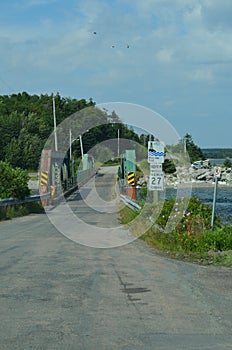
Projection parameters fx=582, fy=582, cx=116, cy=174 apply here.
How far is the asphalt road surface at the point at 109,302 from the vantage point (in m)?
6.59

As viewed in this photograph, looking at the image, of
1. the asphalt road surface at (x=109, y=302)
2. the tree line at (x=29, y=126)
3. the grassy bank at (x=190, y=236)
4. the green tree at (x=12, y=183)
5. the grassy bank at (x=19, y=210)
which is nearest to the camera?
the asphalt road surface at (x=109, y=302)

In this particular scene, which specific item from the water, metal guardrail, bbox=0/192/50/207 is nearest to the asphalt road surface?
the water

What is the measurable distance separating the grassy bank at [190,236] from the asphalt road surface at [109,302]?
2.66 ft

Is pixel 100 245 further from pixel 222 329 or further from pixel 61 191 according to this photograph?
pixel 61 191

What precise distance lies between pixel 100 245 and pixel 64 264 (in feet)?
12.5

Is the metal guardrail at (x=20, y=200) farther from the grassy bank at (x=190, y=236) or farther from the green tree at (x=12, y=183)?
the grassy bank at (x=190, y=236)

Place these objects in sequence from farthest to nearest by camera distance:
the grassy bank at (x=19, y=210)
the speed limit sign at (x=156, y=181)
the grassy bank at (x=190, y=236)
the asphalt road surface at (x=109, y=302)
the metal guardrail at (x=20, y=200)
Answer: the metal guardrail at (x=20, y=200) < the grassy bank at (x=19, y=210) < the speed limit sign at (x=156, y=181) < the grassy bank at (x=190, y=236) < the asphalt road surface at (x=109, y=302)

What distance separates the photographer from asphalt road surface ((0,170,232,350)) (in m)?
6.59

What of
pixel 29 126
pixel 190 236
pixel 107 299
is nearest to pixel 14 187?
pixel 190 236

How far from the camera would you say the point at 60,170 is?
138 feet

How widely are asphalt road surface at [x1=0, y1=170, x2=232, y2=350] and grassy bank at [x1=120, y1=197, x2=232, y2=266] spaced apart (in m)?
0.81

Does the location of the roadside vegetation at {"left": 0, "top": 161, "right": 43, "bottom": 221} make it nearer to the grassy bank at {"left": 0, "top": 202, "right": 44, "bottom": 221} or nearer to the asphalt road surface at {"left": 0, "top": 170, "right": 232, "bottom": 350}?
the grassy bank at {"left": 0, "top": 202, "right": 44, "bottom": 221}

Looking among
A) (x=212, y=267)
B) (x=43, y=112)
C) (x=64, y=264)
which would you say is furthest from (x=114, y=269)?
(x=43, y=112)

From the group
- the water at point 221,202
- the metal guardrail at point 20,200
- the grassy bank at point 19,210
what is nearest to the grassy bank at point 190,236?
the water at point 221,202
